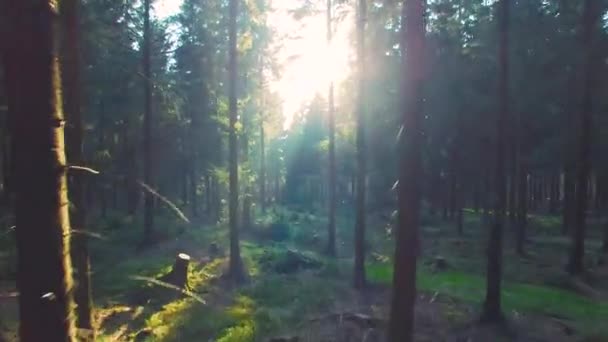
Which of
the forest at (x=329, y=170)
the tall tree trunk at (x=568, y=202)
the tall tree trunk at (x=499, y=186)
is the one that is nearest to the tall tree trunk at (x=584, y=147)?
the forest at (x=329, y=170)

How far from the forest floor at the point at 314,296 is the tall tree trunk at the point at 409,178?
2.20 meters

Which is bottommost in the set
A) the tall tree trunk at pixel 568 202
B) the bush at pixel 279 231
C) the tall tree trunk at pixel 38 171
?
the bush at pixel 279 231

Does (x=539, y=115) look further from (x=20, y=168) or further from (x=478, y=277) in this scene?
(x=20, y=168)

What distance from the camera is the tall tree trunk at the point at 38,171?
258cm

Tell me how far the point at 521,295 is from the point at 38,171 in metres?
15.8

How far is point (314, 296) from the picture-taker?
14820 millimetres

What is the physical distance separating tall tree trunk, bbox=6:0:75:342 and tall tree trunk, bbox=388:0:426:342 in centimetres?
683

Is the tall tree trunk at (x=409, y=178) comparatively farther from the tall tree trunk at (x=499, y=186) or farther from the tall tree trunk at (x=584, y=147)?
the tall tree trunk at (x=584, y=147)

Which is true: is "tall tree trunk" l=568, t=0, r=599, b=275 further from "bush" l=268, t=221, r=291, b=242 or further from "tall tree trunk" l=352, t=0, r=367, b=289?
"bush" l=268, t=221, r=291, b=242

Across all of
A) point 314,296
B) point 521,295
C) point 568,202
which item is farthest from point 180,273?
point 568,202

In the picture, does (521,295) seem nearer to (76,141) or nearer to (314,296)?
(314,296)

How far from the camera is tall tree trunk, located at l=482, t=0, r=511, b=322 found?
12.3 m

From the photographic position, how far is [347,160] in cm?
4775

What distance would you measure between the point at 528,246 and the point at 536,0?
1219 centimetres
